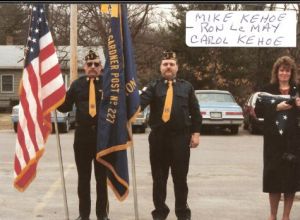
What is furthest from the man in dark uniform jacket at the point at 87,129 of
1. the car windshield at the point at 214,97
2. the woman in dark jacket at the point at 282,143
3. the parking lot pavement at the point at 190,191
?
the car windshield at the point at 214,97

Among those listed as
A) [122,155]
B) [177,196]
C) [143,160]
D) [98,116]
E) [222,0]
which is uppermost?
[222,0]

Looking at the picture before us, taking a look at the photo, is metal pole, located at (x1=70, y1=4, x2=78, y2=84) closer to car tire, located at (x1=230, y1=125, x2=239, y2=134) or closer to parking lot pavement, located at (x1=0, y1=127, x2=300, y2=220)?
parking lot pavement, located at (x1=0, y1=127, x2=300, y2=220)

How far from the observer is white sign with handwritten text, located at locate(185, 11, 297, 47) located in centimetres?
552

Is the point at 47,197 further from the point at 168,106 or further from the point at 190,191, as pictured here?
the point at 168,106

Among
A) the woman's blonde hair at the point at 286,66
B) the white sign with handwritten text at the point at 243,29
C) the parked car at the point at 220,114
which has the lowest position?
the parked car at the point at 220,114

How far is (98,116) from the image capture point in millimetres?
6730

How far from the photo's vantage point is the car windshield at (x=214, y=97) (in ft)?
71.7

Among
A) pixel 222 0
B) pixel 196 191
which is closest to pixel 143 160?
pixel 196 191

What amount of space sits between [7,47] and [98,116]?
144 feet

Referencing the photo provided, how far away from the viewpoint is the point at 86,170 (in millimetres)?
7016

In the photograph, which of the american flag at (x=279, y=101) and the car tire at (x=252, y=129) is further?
the car tire at (x=252, y=129)

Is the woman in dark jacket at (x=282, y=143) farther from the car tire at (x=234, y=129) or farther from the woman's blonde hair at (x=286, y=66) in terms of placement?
the car tire at (x=234, y=129)

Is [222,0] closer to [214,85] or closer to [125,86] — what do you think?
[125,86]

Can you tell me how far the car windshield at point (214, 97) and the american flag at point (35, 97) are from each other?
15304 millimetres
